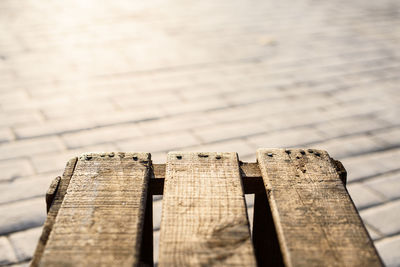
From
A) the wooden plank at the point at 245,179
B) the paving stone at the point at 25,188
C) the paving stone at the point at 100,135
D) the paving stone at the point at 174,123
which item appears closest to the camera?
the wooden plank at the point at 245,179

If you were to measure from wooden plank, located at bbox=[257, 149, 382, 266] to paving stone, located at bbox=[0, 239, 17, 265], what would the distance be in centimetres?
122

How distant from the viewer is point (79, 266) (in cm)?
95

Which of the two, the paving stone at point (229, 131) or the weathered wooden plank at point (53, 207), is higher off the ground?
the paving stone at point (229, 131)

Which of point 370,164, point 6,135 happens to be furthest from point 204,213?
point 6,135

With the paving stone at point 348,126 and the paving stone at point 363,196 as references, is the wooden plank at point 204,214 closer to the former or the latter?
the paving stone at point 363,196

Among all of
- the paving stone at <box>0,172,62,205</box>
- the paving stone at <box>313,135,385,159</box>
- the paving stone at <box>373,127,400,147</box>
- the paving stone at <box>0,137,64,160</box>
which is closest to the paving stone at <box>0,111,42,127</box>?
the paving stone at <box>0,137,64,160</box>

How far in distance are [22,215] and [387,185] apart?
189cm

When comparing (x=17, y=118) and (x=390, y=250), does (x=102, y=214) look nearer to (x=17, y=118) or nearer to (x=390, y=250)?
(x=390, y=250)

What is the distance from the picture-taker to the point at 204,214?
1.10 metres

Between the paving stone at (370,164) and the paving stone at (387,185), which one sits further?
the paving stone at (370,164)

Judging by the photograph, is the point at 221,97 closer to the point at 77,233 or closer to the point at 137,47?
the point at 137,47

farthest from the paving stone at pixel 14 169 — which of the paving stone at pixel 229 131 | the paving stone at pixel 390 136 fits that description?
the paving stone at pixel 390 136

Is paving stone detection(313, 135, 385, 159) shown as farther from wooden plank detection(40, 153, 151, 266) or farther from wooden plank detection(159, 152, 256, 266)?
wooden plank detection(40, 153, 151, 266)

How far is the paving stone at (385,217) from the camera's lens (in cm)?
212
